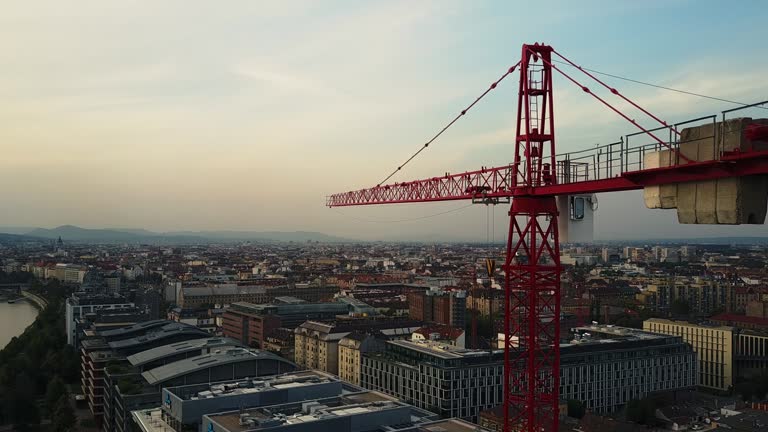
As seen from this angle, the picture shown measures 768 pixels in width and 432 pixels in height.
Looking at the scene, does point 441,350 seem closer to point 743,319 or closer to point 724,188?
point 724,188

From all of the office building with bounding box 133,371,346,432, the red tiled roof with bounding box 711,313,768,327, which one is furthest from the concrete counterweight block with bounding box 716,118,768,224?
the red tiled roof with bounding box 711,313,768,327

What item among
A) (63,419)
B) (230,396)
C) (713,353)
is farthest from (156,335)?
(713,353)

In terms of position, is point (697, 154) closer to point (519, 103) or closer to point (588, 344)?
point (519, 103)

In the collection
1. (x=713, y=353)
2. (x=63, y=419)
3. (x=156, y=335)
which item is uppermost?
(x=156, y=335)

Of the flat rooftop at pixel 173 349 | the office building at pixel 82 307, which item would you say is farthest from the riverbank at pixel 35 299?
the flat rooftop at pixel 173 349

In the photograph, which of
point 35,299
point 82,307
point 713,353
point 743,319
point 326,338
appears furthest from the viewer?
point 35,299

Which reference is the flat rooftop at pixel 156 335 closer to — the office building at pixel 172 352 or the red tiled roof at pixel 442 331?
the office building at pixel 172 352

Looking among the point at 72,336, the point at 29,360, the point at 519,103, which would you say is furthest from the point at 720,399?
the point at 72,336
